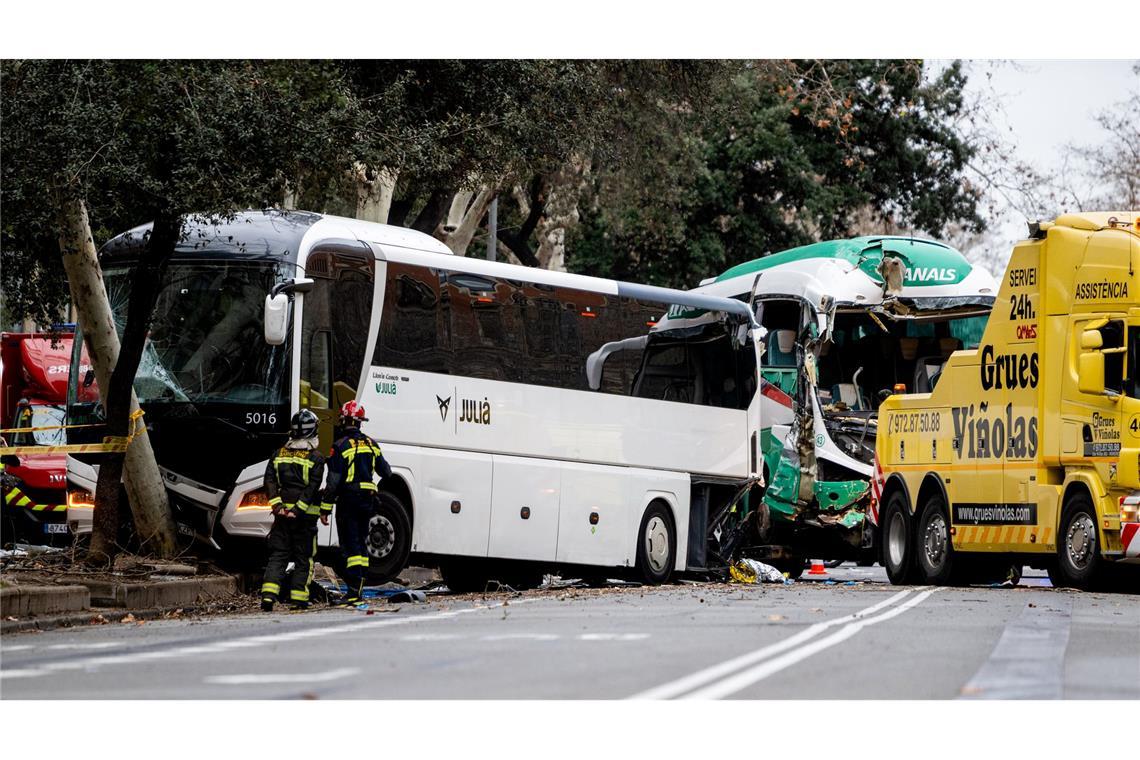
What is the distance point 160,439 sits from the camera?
776 inches

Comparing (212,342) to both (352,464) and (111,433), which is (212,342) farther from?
(352,464)

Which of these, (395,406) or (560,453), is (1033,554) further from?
(395,406)

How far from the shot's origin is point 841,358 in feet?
87.6

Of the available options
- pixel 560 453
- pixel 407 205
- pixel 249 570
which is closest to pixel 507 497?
pixel 560 453

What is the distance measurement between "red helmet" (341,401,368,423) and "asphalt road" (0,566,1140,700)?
1.82 metres

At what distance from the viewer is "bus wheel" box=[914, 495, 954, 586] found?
74.6ft

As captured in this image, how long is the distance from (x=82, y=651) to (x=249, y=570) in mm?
7222

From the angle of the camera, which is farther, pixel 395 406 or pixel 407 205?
pixel 407 205

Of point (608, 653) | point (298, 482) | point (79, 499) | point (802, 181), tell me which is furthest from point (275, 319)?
point (802, 181)

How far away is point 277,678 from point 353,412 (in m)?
7.96

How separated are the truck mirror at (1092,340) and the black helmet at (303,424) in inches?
301

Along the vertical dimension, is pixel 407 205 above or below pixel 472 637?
above

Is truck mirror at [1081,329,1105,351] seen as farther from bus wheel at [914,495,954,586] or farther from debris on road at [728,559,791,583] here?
debris on road at [728,559,791,583]

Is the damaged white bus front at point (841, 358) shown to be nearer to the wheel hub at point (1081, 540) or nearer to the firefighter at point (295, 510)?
the wheel hub at point (1081, 540)
